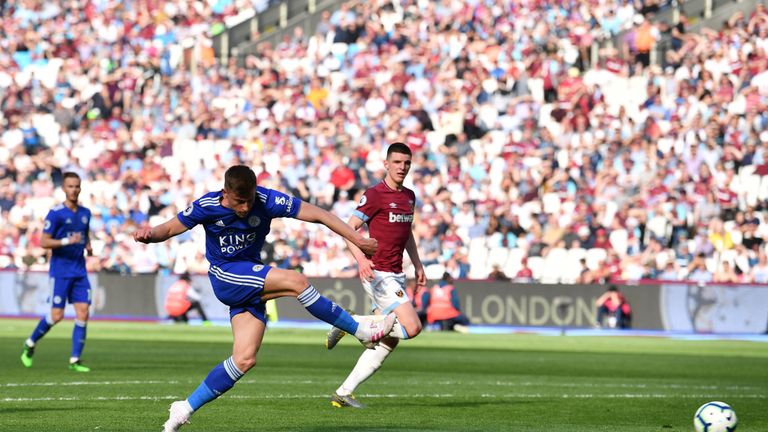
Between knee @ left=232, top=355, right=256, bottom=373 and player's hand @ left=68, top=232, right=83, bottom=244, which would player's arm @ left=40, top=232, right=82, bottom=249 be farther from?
knee @ left=232, top=355, right=256, bottom=373

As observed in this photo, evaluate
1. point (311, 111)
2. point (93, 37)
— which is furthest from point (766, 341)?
point (93, 37)

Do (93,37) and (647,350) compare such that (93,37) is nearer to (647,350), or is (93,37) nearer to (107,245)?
(107,245)

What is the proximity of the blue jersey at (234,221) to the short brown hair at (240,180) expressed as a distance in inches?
13.2

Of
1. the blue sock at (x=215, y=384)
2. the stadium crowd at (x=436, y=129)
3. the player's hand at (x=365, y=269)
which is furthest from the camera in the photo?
the stadium crowd at (x=436, y=129)

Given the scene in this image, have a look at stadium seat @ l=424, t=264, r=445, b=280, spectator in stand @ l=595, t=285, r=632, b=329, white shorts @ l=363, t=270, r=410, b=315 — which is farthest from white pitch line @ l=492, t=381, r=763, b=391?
stadium seat @ l=424, t=264, r=445, b=280

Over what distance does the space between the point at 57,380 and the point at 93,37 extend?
28.9 m

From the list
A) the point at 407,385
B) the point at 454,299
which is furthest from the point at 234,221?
the point at 454,299

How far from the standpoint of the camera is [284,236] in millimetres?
36219

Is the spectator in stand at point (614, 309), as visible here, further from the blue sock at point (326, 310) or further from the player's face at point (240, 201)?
the player's face at point (240, 201)

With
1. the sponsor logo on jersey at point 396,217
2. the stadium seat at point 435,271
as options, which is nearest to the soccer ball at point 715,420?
the sponsor logo on jersey at point 396,217

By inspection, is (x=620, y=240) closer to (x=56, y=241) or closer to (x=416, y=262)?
(x=56, y=241)

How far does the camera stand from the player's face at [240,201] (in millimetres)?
10742

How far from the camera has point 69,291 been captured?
762 inches

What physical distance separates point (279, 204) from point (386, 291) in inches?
140
